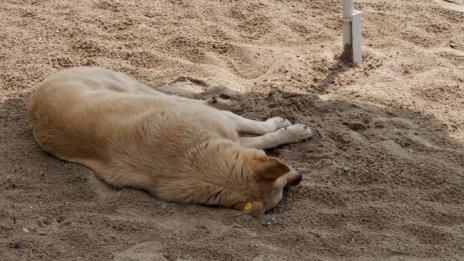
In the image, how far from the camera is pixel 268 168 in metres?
4.20

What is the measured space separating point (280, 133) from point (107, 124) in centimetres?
124

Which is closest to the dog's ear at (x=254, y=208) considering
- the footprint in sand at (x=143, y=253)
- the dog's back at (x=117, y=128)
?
the dog's back at (x=117, y=128)

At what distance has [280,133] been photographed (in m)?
5.10

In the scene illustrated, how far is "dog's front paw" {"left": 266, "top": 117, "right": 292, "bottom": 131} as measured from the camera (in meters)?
5.25

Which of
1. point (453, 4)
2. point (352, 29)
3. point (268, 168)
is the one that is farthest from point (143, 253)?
point (453, 4)

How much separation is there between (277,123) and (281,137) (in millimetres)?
217

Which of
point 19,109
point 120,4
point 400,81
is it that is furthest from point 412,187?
point 120,4

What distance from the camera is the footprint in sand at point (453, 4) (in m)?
7.35

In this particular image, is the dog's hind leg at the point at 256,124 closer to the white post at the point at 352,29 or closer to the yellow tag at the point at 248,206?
the yellow tag at the point at 248,206

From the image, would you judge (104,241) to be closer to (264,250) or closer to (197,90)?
(264,250)

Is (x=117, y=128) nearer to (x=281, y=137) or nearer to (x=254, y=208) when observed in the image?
(x=254, y=208)

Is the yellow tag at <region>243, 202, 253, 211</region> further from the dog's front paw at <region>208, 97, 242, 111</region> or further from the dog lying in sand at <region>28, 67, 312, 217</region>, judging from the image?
the dog's front paw at <region>208, 97, 242, 111</region>

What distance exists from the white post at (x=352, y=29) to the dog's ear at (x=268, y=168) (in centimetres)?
228

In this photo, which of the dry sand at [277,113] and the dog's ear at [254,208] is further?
the dog's ear at [254,208]
